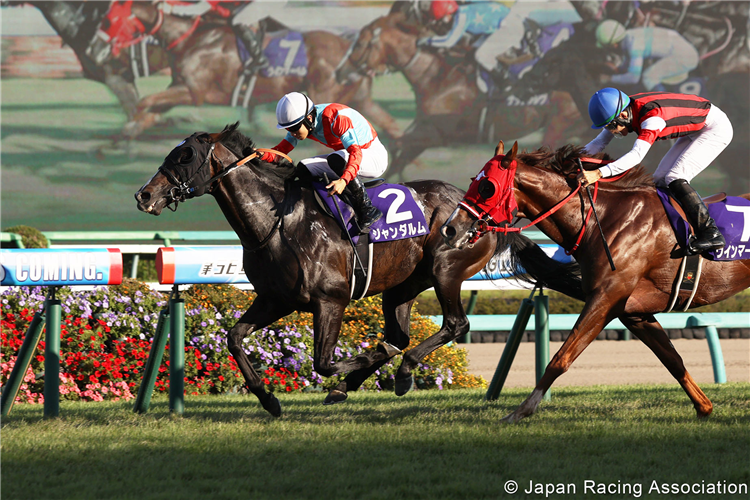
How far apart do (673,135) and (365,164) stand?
1.66 meters

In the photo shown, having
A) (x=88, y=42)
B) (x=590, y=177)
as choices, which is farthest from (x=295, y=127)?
(x=88, y=42)

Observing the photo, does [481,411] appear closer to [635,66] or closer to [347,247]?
[347,247]

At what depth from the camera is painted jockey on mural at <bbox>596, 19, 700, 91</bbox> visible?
18953mm

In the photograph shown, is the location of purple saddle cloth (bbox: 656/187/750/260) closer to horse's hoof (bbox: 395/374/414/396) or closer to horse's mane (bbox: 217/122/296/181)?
horse's hoof (bbox: 395/374/414/396)

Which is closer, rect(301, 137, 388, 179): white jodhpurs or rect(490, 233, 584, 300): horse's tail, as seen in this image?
rect(301, 137, 388, 179): white jodhpurs

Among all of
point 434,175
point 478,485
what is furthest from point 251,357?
point 434,175

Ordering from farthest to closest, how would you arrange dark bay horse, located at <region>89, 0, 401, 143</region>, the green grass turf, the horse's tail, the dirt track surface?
dark bay horse, located at <region>89, 0, 401, 143</region> → the dirt track surface → the horse's tail → the green grass turf

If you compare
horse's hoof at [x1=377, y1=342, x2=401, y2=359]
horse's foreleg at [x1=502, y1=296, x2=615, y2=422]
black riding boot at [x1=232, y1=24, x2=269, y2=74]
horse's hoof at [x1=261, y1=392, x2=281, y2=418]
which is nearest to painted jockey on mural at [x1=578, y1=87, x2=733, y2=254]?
horse's foreleg at [x1=502, y1=296, x2=615, y2=422]

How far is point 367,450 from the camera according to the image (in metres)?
3.44

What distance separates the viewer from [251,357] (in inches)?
227

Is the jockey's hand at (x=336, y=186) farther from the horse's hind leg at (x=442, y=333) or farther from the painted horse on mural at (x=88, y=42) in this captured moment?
the painted horse on mural at (x=88, y=42)

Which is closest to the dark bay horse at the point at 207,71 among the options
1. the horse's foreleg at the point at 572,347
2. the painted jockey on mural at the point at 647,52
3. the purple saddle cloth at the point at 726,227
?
the painted jockey on mural at the point at 647,52

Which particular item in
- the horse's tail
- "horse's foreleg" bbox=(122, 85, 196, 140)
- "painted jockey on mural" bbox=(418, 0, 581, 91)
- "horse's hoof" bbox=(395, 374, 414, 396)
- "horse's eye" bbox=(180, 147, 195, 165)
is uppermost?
"painted jockey on mural" bbox=(418, 0, 581, 91)

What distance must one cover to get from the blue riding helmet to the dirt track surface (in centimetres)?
277
